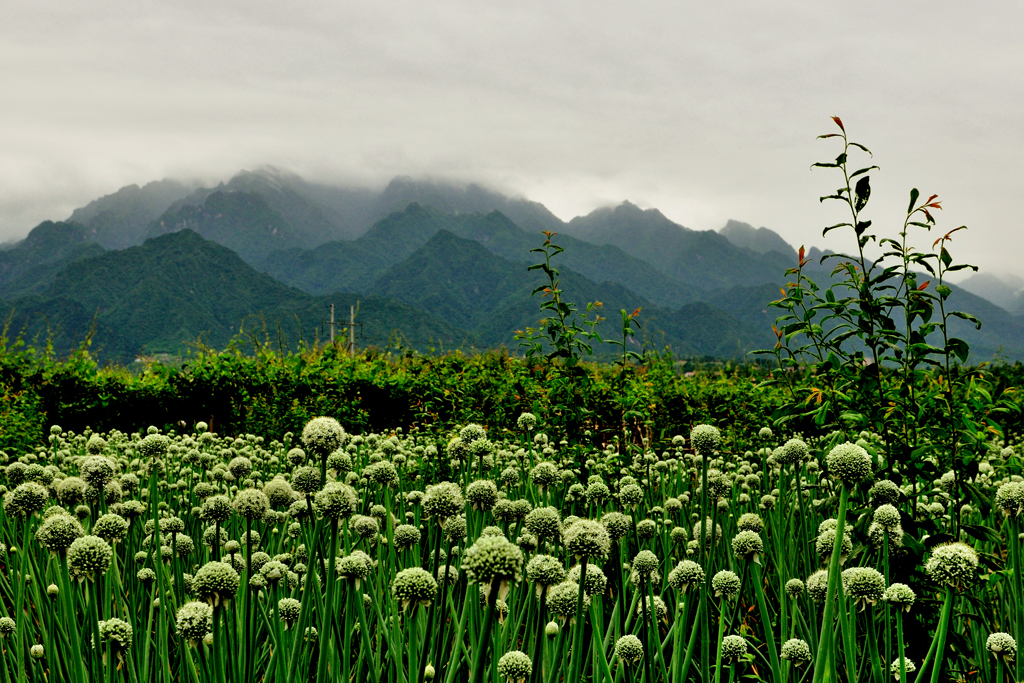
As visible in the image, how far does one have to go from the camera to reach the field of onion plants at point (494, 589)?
6.12 feet

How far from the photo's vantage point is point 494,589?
1664mm

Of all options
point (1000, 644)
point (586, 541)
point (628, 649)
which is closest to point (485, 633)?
point (586, 541)

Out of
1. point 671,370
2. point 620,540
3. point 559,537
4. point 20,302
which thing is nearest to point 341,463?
point 559,537

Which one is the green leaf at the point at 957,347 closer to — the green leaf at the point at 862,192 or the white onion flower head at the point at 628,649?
the green leaf at the point at 862,192

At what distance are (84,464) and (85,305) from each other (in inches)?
8698

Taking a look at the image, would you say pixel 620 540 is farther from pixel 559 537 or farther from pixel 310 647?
pixel 310 647

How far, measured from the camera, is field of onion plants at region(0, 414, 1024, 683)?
1866mm

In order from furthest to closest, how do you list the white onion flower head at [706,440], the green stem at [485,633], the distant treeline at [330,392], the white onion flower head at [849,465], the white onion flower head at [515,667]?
the distant treeline at [330,392] < the white onion flower head at [706,440] < the white onion flower head at [849,465] < the white onion flower head at [515,667] < the green stem at [485,633]

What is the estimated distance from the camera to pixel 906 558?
2582mm

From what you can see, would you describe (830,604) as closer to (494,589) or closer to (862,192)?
(494,589)

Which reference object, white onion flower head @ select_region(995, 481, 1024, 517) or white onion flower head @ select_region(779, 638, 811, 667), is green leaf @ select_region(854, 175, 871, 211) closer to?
white onion flower head @ select_region(995, 481, 1024, 517)

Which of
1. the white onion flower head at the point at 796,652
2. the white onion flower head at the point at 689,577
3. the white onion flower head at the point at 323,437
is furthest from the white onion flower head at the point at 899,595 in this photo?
the white onion flower head at the point at 323,437

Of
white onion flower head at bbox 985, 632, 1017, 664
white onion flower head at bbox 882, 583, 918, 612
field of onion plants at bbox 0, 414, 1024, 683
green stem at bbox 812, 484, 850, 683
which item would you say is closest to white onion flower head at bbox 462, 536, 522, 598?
field of onion plants at bbox 0, 414, 1024, 683

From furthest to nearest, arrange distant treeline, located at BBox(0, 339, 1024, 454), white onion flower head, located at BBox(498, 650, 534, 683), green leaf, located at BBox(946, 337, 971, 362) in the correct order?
distant treeline, located at BBox(0, 339, 1024, 454) < green leaf, located at BBox(946, 337, 971, 362) < white onion flower head, located at BBox(498, 650, 534, 683)
